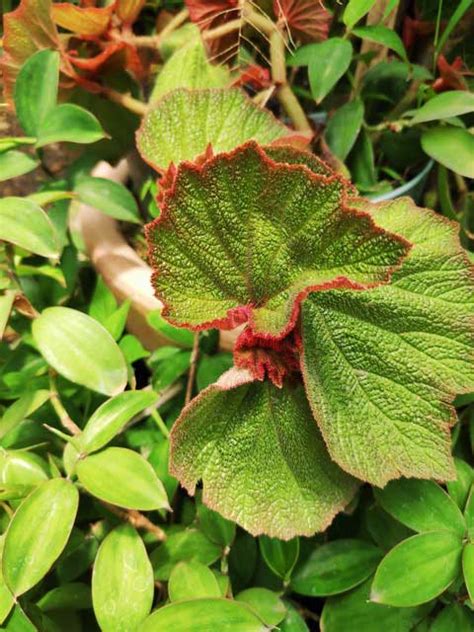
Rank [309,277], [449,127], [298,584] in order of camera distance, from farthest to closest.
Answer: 1. [449,127]
2. [298,584]
3. [309,277]

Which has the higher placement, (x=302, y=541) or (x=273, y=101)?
(x=273, y=101)

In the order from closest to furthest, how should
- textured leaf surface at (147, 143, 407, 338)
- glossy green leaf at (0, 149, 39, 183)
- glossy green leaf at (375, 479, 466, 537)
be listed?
textured leaf surface at (147, 143, 407, 338)
glossy green leaf at (375, 479, 466, 537)
glossy green leaf at (0, 149, 39, 183)

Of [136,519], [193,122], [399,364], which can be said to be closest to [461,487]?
[399,364]

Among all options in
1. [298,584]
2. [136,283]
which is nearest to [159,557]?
[298,584]

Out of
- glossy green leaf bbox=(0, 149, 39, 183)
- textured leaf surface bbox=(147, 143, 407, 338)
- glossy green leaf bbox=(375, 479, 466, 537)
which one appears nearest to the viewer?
textured leaf surface bbox=(147, 143, 407, 338)

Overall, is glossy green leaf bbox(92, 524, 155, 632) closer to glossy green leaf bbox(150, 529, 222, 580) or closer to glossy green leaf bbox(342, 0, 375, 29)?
glossy green leaf bbox(150, 529, 222, 580)

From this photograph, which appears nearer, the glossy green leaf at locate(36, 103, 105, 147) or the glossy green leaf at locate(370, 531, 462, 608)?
the glossy green leaf at locate(370, 531, 462, 608)

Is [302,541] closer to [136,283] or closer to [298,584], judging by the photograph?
[298,584]

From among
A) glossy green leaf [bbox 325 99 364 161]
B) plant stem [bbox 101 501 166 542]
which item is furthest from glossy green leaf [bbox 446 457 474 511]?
glossy green leaf [bbox 325 99 364 161]
